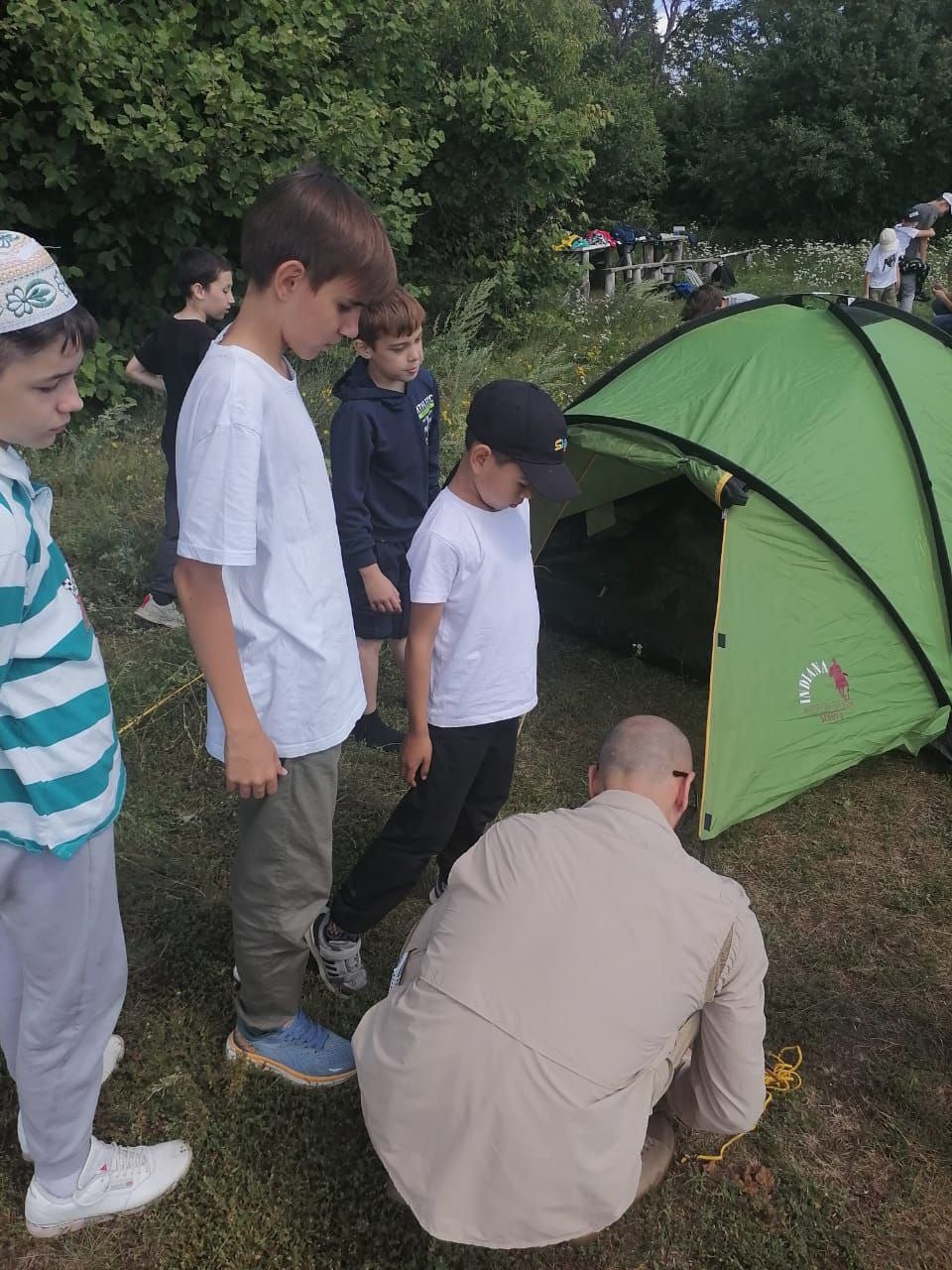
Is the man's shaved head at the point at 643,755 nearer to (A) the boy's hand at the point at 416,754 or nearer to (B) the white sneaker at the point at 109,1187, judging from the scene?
(A) the boy's hand at the point at 416,754

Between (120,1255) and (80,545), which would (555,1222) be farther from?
(80,545)

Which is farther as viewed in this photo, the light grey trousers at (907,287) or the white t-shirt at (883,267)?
the light grey trousers at (907,287)

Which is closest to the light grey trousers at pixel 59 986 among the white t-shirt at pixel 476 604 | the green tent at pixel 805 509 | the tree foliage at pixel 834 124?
the white t-shirt at pixel 476 604

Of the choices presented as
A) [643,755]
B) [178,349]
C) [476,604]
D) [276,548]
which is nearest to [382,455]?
[476,604]

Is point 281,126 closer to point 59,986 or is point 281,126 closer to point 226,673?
point 226,673

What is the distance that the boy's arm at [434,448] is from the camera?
10.4ft

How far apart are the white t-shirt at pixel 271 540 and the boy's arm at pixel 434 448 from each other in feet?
4.99

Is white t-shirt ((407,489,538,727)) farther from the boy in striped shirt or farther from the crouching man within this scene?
the boy in striped shirt

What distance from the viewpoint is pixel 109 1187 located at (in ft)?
5.87

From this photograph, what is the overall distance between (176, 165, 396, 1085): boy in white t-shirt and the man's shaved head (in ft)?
1.74

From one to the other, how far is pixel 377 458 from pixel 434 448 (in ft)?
0.96

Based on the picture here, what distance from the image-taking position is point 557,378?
7477 mm

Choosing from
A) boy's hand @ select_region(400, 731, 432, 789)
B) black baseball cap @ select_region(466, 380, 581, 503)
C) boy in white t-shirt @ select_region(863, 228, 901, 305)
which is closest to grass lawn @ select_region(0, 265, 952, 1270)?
boy's hand @ select_region(400, 731, 432, 789)

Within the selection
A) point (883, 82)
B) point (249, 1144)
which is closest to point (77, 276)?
point (249, 1144)
